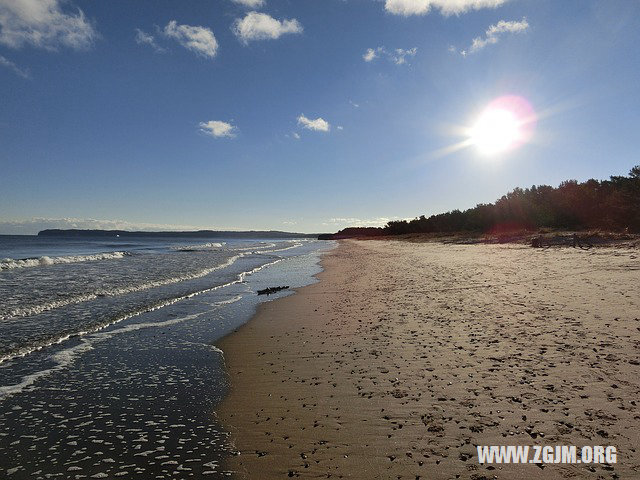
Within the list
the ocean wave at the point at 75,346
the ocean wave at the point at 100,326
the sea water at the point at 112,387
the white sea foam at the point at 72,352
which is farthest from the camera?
the ocean wave at the point at 100,326

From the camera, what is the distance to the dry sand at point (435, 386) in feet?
14.3

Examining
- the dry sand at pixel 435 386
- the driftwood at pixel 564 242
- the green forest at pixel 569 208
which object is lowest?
the dry sand at pixel 435 386

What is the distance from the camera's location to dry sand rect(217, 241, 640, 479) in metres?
4.35

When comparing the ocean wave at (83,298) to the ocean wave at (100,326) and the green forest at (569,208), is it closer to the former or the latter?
the ocean wave at (100,326)

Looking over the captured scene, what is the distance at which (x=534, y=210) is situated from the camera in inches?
2630

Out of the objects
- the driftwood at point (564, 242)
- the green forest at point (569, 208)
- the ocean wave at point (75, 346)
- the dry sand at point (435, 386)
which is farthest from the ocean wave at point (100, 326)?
the green forest at point (569, 208)

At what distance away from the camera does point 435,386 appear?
6.20 meters

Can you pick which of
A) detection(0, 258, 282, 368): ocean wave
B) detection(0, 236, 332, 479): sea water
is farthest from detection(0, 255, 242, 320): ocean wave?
detection(0, 258, 282, 368): ocean wave

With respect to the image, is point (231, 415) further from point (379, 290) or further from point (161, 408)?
point (379, 290)

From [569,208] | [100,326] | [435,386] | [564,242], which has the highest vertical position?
[569,208]

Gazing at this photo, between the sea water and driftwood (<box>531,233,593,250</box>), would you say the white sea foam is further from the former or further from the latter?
driftwood (<box>531,233,593,250</box>)

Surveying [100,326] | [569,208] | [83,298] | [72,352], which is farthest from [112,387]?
[569,208]

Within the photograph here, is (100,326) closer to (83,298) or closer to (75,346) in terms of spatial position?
(75,346)

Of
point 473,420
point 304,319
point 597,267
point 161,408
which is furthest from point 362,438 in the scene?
point 597,267
